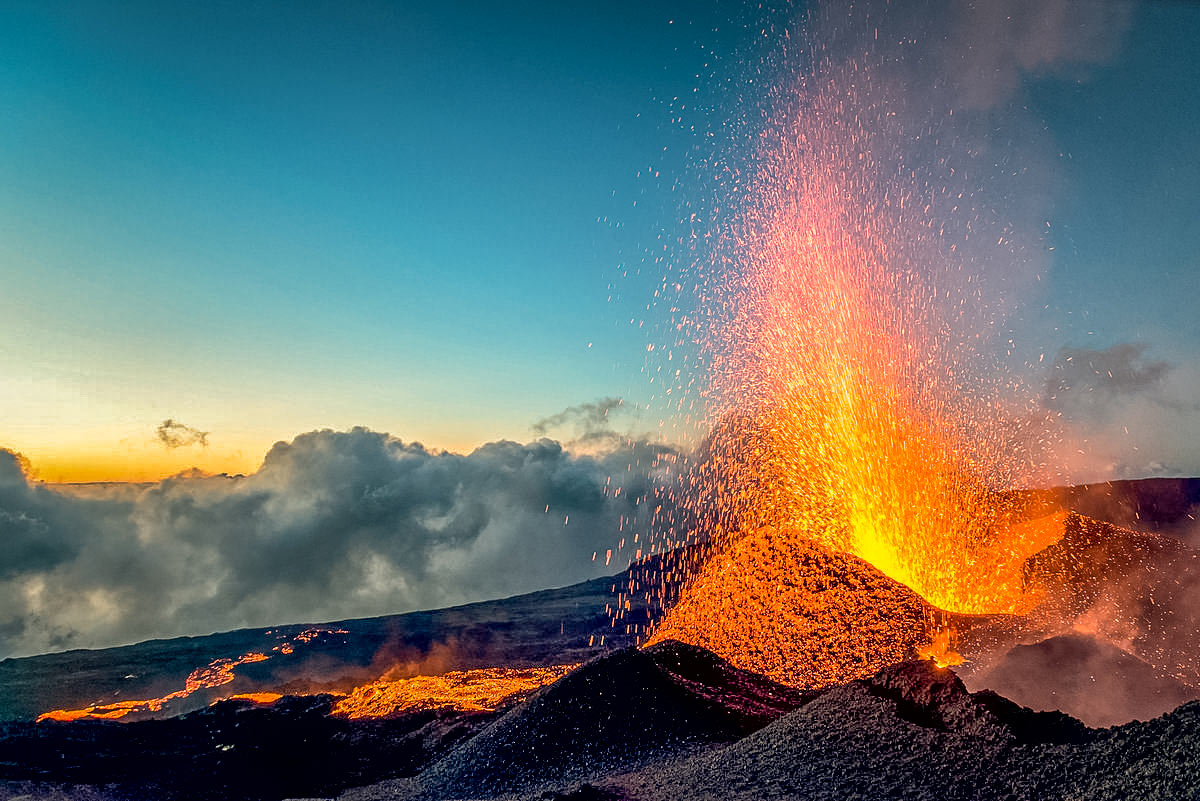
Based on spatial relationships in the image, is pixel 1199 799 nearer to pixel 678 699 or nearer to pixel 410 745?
pixel 678 699

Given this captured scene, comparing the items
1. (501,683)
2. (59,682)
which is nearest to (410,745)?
(501,683)

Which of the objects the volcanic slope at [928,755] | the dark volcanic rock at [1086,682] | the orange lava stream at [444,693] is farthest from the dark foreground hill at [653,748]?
the dark volcanic rock at [1086,682]

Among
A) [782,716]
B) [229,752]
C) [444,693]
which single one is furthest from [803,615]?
[229,752]

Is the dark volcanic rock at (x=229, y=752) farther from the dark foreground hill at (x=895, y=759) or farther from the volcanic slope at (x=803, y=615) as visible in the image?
the volcanic slope at (x=803, y=615)

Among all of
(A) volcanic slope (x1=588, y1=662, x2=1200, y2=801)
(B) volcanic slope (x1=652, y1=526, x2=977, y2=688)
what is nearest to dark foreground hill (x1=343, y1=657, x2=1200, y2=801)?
(A) volcanic slope (x1=588, y1=662, x2=1200, y2=801)

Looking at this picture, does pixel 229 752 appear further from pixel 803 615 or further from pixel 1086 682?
pixel 1086 682

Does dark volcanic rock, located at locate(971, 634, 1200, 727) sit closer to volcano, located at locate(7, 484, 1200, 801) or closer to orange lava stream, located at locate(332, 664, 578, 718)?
volcano, located at locate(7, 484, 1200, 801)
